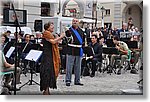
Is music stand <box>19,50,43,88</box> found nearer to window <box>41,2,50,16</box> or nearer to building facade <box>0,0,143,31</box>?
building facade <box>0,0,143,31</box>

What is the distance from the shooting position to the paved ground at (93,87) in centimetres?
580

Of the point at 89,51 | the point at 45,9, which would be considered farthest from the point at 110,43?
the point at 45,9

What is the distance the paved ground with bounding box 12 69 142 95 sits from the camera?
580 centimetres

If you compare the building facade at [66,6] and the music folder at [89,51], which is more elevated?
the building facade at [66,6]

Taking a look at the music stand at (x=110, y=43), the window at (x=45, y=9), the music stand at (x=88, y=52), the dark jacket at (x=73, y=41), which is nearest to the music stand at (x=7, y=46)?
the dark jacket at (x=73, y=41)

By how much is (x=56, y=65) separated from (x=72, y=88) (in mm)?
474

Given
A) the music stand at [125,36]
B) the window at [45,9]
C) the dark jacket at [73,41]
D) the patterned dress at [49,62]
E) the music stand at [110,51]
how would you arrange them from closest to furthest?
1. the patterned dress at [49,62]
2. the dark jacket at [73,41]
3. the window at [45,9]
4. the music stand at [125,36]
5. the music stand at [110,51]

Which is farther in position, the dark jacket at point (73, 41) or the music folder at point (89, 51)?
the music folder at point (89, 51)

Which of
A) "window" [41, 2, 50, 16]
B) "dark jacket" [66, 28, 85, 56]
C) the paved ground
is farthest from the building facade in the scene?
the paved ground

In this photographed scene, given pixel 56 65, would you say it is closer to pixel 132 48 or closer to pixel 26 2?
pixel 26 2

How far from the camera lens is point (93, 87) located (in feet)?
21.3

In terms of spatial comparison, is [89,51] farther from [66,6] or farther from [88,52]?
[66,6]

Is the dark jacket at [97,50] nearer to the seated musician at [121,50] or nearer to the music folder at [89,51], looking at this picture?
the music folder at [89,51]

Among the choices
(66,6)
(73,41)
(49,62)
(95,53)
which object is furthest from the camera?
(95,53)
